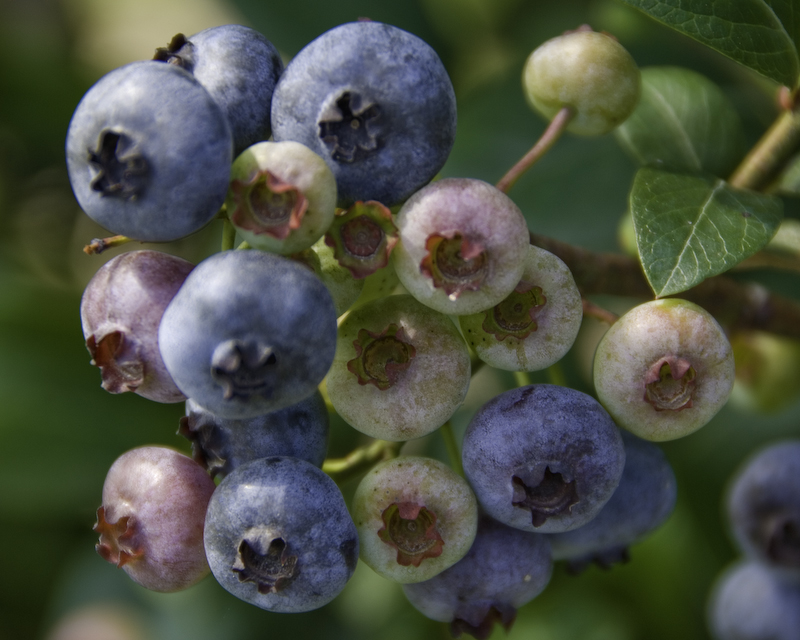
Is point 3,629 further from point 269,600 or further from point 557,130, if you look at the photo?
point 557,130

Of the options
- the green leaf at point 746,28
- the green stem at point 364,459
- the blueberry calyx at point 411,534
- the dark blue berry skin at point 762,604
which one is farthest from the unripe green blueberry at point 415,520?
the dark blue berry skin at point 762,604

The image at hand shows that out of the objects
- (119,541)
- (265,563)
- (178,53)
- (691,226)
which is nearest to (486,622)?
(265,563)

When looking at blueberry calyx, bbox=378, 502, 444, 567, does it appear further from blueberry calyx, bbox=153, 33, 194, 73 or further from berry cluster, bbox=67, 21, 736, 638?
blueberry calyx, bbox=153, 33, 194, 73

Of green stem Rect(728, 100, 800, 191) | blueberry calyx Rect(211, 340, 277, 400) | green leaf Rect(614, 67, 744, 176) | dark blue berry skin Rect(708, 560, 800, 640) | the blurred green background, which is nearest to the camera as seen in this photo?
blueberry calyx Rect(211, 340, 277, 400)

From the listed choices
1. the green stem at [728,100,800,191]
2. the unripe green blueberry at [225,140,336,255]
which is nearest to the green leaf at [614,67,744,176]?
the green stem at [728,100,800,191]

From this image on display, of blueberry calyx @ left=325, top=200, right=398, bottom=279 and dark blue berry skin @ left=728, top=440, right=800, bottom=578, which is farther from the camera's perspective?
dark blue berry skin @ left=728, top=440, right=800, bottom=578

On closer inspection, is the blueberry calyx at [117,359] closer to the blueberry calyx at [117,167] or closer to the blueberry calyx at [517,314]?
the blueberry calyx at [117,167]
